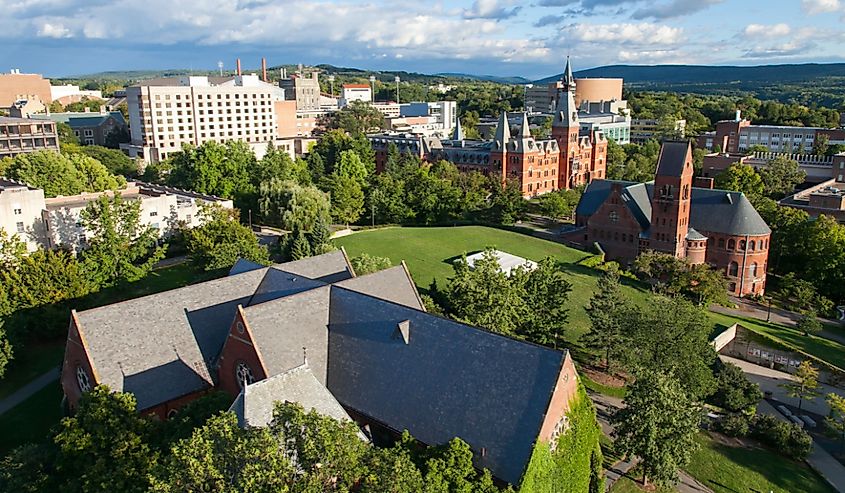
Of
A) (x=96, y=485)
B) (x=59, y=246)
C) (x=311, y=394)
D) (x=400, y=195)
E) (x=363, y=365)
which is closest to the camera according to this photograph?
(x=96, y=485)

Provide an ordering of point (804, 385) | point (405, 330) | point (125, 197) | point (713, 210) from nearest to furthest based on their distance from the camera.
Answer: point (405, 330) < point (804, 385) < point (125, 197) < point (713, 210)

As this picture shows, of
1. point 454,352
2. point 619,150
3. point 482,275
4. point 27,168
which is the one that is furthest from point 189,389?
point 619,150

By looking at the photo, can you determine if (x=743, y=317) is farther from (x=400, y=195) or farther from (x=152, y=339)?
(x=152, y=339)

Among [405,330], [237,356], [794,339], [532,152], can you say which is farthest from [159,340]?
[532,152]

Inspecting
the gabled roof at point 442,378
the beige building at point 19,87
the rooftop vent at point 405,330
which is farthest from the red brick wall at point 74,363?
the beige building at point 19,87

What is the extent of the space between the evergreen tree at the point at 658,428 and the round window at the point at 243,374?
17.6 metres

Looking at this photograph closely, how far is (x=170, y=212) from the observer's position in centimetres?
6241

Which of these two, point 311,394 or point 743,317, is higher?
point 311,394

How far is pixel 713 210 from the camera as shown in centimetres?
7050

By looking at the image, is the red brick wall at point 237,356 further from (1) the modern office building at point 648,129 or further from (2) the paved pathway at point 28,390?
(1) the modern office building at point 648,129

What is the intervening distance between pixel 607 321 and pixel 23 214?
1886 inches

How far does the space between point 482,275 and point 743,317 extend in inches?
1338

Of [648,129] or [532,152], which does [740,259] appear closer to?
[532,152]

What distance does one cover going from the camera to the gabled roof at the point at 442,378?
79.2 feet
